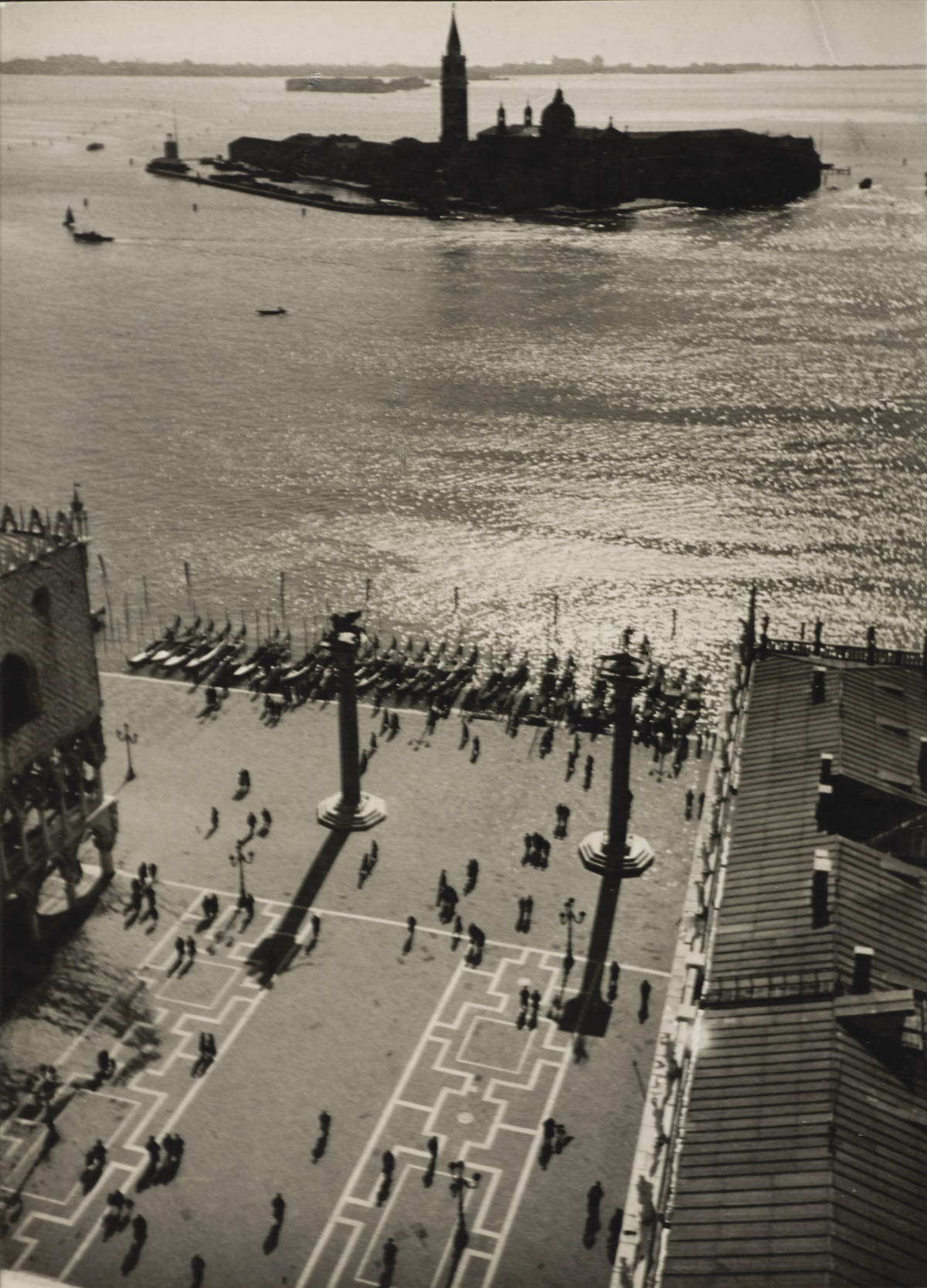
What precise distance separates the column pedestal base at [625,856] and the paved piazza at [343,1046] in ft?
1.64

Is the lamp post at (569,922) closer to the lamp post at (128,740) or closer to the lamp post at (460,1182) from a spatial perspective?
the lamp post at (460,1182)

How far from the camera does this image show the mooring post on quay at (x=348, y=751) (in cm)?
5647

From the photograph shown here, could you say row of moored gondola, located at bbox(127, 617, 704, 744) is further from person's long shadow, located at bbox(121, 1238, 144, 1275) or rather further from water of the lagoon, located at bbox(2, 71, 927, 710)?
person's long shadow, located at bbox(121, 1238, 144, 1275)

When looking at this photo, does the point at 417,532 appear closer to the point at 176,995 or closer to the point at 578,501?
the point at 578,501

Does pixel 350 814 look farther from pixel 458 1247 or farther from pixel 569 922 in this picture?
pixel 458 1247

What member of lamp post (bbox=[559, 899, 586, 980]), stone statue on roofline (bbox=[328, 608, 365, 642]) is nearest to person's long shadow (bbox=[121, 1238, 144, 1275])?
lamp post (bbox=[559, 899, 586, 980])

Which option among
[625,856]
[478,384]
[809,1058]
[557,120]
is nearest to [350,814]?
[625,856]

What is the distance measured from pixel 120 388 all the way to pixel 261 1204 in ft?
346

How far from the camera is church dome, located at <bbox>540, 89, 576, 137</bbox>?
7325 centimetres

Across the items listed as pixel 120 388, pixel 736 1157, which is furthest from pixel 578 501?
pixel 736 1157

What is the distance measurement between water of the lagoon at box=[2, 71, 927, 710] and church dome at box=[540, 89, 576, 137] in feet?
4.03

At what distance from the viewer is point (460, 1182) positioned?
3822 centimetres

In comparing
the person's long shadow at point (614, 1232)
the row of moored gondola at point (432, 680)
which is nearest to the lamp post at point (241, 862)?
the row of moored gondola at point (432, 680)

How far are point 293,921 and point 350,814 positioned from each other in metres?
7.86
